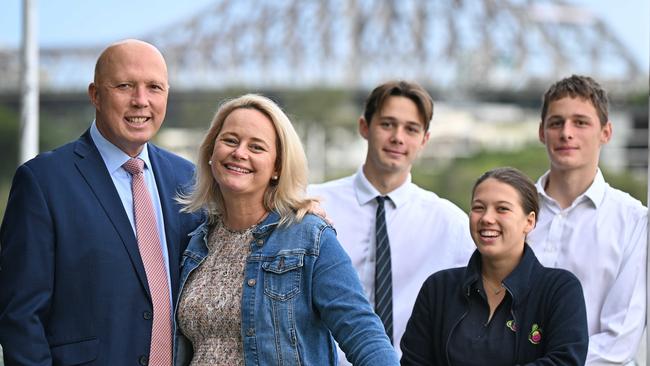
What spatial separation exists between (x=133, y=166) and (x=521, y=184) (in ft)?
3.68

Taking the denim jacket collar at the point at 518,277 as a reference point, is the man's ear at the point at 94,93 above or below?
above

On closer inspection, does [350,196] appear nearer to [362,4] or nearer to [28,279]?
[28,279]

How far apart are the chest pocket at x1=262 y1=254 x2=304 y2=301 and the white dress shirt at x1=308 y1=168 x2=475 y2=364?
1.03 m

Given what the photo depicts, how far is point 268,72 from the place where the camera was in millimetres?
86250

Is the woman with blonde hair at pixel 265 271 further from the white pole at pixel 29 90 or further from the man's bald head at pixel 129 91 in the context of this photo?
the white pole at pixel 29 90

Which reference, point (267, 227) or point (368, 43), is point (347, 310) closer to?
point (267, 227)

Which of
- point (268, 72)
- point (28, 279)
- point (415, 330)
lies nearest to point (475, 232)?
point (415, 330)

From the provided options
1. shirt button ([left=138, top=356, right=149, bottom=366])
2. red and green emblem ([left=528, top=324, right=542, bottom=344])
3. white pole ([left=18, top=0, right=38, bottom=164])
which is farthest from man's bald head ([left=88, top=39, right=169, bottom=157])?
white pole ([left=18, top=0, right=38, bottom=164])

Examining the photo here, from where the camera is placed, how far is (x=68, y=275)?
8.11 feet

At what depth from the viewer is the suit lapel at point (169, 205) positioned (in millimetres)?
2600

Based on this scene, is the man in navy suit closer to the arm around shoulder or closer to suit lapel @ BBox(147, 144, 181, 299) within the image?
suit lapel @ BBox(147, 144, 181, 299)

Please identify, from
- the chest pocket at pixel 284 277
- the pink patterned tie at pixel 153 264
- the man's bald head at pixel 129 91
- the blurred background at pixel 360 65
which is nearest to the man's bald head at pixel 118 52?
the man's bald head at pixel 129 91

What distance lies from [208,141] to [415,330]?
2.69ft

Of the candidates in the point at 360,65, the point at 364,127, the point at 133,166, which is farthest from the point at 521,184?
the point at 360,65
